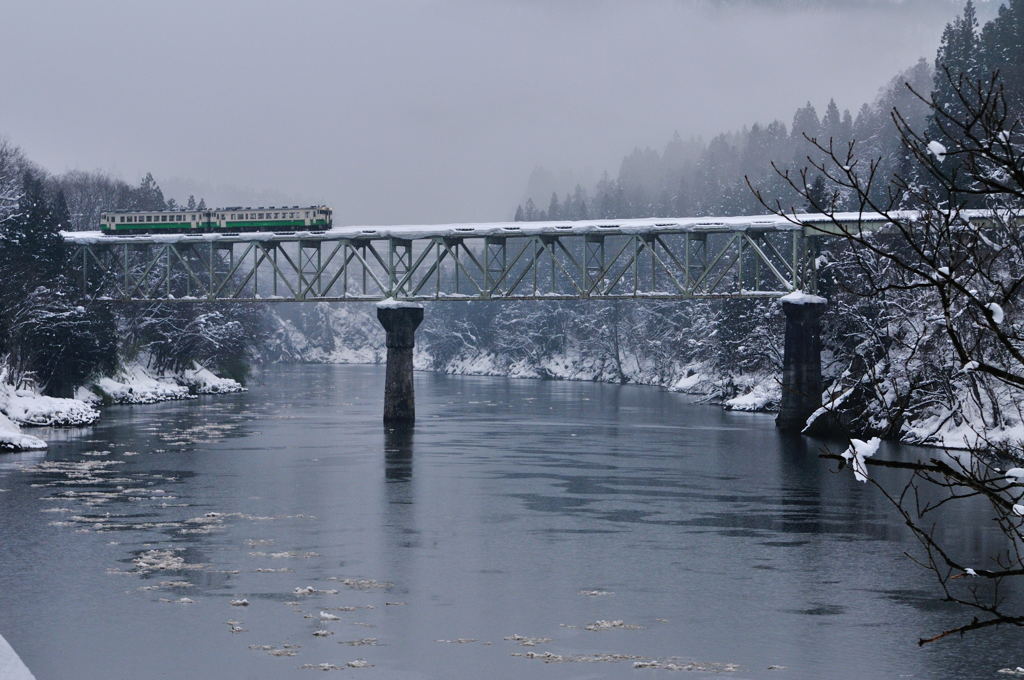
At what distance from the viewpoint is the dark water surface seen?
69.6ft

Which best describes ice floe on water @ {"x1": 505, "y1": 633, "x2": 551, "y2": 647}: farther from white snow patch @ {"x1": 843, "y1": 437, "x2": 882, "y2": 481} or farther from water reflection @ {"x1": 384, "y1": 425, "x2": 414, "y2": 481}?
water reflection @ {"x1": 384, "y1": 425, "x2": 414, "y2": 481}

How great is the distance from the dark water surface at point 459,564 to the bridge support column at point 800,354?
15.0 metres

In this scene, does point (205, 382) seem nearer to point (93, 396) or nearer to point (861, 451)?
point (93, 396)

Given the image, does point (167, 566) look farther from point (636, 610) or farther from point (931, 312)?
point (931, 312)

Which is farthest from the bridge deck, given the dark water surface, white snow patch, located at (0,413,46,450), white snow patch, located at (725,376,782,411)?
white snow patch, located at (0,413,46,450)

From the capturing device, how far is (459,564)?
30109 mm

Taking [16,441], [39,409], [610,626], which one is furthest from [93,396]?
[610,626]

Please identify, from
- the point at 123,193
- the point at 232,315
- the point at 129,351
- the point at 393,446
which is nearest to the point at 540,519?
the point at 393,446

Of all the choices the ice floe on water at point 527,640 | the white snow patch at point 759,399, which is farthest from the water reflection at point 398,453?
the white snow patch at point 759,399

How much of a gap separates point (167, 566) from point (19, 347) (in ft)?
158

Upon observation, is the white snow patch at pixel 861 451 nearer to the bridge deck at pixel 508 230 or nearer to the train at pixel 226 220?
the bridge deck at pixel 508 230

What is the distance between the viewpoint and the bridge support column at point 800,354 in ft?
241

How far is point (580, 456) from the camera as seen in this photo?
5734cm

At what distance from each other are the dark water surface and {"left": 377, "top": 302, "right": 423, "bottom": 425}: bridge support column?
16706mm
